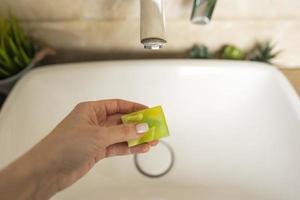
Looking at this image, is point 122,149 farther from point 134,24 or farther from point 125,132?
point 134,24

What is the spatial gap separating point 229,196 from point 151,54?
308mm

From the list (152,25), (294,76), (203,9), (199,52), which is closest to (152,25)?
(152,25)

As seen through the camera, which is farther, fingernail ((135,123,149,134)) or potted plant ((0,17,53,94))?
potted plant ((0,17,53,94))

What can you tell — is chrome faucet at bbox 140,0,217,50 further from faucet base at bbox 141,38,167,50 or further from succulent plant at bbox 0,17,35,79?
succulent plant at bbox 0,17,35,79

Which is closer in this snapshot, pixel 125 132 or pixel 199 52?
pixel 125 132

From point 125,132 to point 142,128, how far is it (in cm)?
3

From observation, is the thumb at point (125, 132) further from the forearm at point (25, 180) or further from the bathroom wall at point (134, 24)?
the bathroom wall at point (134, 24)

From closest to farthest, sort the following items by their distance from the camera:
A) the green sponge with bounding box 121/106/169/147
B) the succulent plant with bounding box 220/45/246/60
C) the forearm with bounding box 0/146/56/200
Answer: the forearm with bounding box 0/146/56/200 → the green sponge with bounding box 121/106/169/147 → the succulent plant with bounding box 220/45/246/60

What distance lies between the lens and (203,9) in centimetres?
49

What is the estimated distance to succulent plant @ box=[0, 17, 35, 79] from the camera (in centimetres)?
55

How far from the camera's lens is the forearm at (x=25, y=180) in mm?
348

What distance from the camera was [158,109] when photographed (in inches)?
18.1

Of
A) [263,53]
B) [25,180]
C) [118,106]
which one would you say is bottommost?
[25,180]

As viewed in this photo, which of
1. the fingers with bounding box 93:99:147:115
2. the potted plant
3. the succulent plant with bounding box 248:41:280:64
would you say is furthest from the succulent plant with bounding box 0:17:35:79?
the succulent plant with bounding box 248:41:280:64
